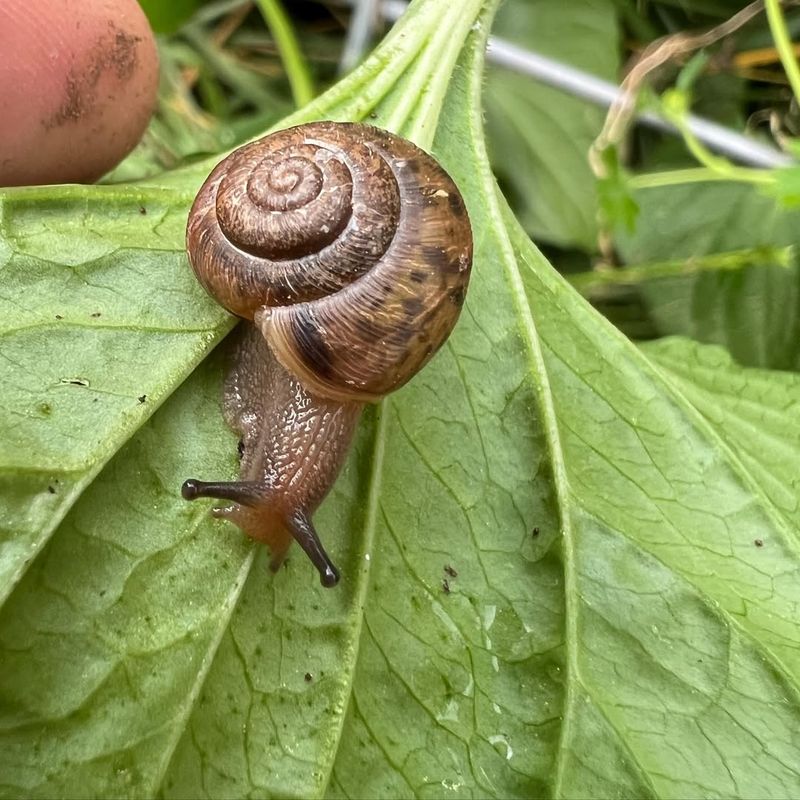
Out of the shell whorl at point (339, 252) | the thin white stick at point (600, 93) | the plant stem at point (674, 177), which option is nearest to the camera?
the shell whorl at point (339, 252)

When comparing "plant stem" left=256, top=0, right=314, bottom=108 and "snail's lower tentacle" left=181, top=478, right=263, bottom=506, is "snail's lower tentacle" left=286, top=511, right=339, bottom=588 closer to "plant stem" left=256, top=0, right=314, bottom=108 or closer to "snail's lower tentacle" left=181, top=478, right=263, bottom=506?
"snail's lower tentacle" left=181, top=478, right=263, bottom=506

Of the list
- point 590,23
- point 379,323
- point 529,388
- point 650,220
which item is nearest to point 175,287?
point 379,323

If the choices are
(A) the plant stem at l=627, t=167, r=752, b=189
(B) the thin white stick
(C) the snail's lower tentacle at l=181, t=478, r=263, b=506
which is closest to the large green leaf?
(C) the snail's lower tentacle at l=181, t=478, r=263, b=506

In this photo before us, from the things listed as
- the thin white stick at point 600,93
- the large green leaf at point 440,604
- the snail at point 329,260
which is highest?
the thin white stick at point 600,93

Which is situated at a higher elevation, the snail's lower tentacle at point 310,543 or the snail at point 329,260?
the snail at point 329,260

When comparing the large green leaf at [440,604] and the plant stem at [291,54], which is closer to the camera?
the large green leaf at [440,604]

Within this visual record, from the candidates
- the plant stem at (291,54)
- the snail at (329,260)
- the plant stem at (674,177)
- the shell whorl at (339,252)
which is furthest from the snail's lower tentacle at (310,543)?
the plant stem at (291,54)

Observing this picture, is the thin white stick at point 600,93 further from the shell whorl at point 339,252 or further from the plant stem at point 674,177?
the shell whorl at point 339,252

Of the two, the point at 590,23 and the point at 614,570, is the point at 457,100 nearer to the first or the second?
the point at 614,570
